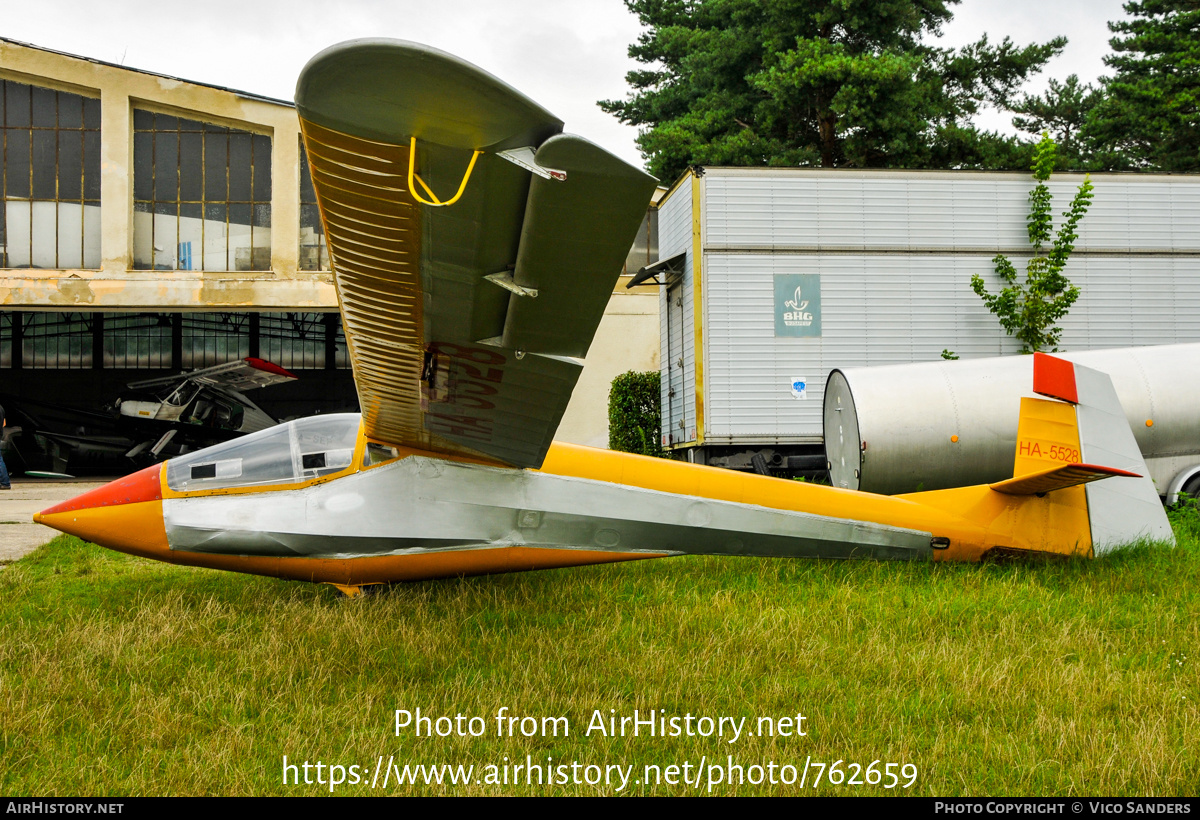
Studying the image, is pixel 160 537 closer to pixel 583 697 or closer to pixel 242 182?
pixel 583 697

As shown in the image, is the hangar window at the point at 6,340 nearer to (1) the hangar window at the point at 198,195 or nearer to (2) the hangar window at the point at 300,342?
(2) the hangar window at the point at 300,342

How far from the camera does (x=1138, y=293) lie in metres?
12.3

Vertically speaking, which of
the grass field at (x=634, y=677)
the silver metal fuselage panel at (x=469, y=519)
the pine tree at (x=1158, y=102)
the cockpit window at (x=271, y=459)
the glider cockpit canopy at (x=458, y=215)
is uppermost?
the pine tree at (x=1158, y=102)

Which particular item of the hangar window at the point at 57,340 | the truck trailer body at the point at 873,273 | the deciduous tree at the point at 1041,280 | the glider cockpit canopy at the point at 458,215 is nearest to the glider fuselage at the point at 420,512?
the glider cockpit canopy at the point at 458,215

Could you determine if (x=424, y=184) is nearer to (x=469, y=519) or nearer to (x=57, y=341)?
(x=469, y=519)

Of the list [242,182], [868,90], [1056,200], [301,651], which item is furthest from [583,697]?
[868,90]

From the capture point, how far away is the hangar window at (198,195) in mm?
21812

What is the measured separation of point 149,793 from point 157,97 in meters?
22.7

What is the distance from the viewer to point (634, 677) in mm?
4457

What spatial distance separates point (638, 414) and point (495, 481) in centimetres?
1069

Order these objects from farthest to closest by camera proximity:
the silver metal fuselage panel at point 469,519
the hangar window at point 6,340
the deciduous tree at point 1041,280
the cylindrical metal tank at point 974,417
Answer: the hangar window at point 6,340 → the deciduous tree at point 1041,280 → the cylindrical metal tank at point 974,417 → the silver metal fuselage panel at point 469,519

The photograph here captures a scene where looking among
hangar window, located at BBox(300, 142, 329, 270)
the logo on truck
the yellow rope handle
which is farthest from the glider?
hangar window, located at BBox(300, 142, 329, 270)

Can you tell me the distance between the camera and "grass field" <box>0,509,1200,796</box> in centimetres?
336

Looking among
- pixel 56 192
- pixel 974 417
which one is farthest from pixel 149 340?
pixel 974 417
